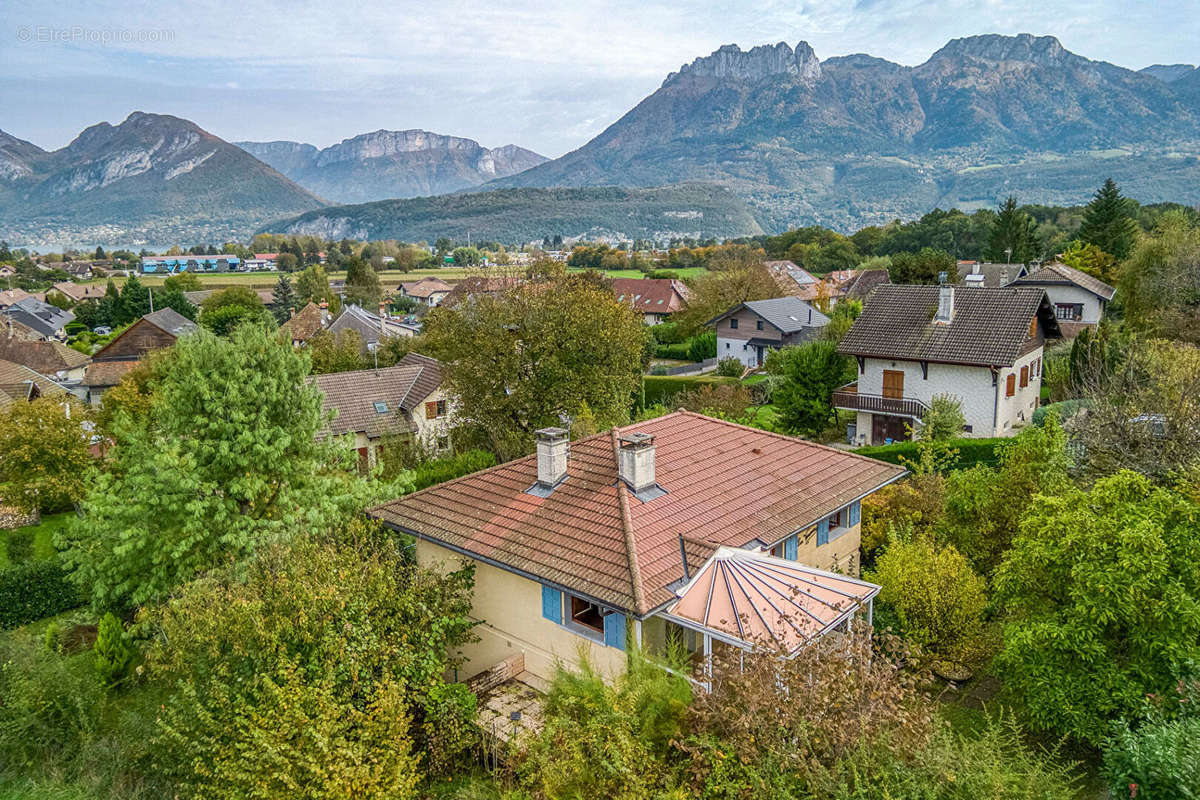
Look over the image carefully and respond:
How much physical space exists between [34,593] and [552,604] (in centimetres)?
1852

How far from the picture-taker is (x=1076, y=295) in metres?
51.2

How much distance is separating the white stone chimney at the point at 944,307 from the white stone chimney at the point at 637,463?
2176 cm

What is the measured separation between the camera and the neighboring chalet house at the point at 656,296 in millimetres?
83750

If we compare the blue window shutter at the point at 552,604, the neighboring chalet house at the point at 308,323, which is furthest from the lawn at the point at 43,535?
A: the neighboring chalet house at the point at 308,323

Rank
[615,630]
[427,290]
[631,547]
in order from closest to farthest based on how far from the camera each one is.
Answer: [615,630]
[631,547]
[427,290]

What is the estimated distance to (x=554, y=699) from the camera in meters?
11.1

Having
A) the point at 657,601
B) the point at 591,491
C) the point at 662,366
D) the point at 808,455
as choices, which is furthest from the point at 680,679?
the point at 662,366

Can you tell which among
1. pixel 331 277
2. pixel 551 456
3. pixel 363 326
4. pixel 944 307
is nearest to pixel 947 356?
pixel 944 307

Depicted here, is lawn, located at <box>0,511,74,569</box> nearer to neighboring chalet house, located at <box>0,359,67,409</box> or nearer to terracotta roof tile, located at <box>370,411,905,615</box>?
neighboring chalet house, located at <box>0,359,67,409</box>

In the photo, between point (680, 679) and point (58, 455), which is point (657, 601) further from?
point (58, 455)

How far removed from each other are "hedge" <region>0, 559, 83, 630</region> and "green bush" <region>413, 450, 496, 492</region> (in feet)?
34.3

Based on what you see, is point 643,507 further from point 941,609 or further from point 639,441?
point 941,609

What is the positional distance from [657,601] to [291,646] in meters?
6.06

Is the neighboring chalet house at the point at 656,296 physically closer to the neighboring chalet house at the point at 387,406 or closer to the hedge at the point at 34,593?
the neighboring chalet house at the point at 387,406
